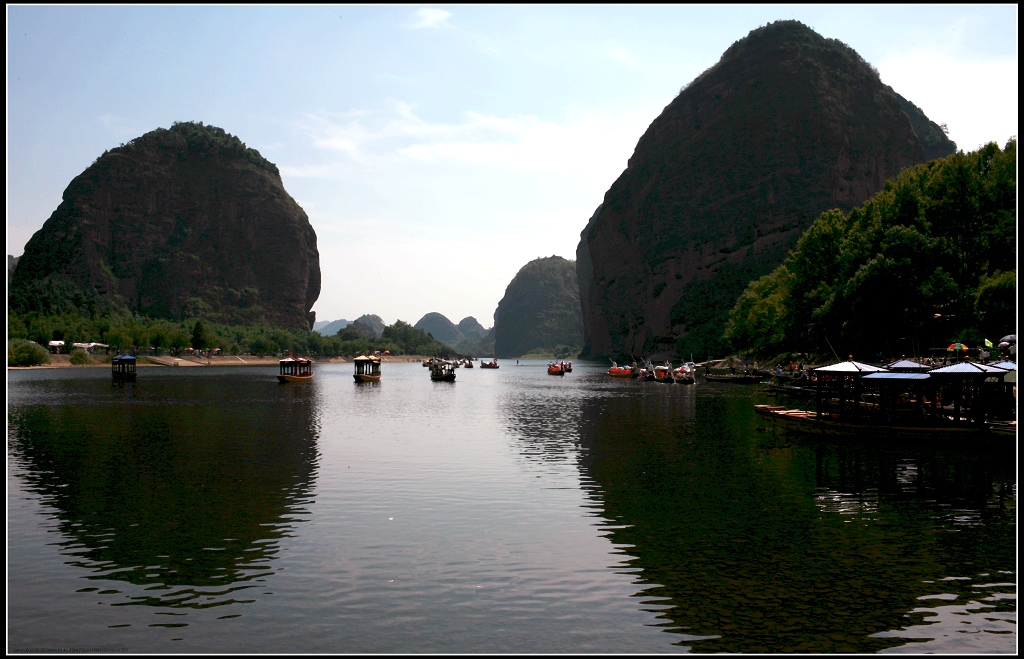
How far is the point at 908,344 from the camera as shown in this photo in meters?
76.4

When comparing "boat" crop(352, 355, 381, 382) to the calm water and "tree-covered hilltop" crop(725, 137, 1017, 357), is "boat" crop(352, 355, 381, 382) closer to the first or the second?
"tree-covered hilltop" crop(725, 137, 1017, 357)

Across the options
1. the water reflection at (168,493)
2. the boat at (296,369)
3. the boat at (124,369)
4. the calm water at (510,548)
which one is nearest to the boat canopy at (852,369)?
the calm water at (510,548)

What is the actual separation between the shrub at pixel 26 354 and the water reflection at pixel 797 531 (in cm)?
18347

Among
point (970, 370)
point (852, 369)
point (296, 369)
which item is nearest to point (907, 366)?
point (852, 369)

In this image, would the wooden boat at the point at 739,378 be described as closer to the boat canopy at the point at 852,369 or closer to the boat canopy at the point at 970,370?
the boat canopy at the point at 852,369

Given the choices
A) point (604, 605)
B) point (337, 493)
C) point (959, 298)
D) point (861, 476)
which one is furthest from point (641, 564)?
point (959, 298)

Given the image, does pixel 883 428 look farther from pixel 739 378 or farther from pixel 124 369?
pixel 124 369

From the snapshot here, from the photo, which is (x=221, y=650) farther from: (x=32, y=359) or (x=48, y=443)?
(x=32, y=359)

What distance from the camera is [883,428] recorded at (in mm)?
43969

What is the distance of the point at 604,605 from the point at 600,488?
46.9 feet

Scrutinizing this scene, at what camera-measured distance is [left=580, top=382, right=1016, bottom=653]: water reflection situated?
15984 mm

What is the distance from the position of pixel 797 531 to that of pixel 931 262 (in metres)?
53.7

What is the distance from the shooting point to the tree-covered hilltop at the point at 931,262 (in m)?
65.0

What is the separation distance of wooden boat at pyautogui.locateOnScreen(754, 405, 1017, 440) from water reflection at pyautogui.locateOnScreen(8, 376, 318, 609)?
28.9 meters
